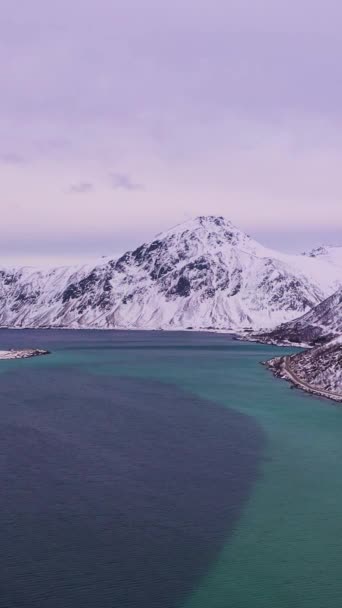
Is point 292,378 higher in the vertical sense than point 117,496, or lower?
higher

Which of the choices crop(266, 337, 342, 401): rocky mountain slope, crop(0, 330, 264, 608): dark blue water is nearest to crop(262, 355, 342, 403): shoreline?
crop(266, 337, 342, 401): rocky mountain slope

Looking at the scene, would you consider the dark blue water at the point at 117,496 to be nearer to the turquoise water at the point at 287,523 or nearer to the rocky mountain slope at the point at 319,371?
the turquoise water at the point at 287,523

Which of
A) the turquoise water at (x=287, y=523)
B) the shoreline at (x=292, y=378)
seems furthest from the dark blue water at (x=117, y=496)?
the shoreline at (x=292, y=378)

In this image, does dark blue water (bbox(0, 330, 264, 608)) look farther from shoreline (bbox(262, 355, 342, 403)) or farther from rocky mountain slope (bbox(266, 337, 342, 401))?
rocky mountain slope (bbox(266, 337, 342, 401))

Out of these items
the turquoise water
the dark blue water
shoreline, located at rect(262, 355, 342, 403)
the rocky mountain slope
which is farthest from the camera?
the rocky mountain slope

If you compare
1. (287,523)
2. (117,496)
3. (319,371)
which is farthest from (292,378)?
(287,523)

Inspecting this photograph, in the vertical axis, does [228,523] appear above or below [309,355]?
below

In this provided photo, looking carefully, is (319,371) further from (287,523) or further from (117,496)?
(287,523)

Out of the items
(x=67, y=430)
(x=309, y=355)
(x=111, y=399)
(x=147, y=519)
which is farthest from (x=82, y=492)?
(x=309, y=355)

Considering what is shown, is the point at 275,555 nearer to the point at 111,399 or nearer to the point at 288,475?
the point at 288,475
